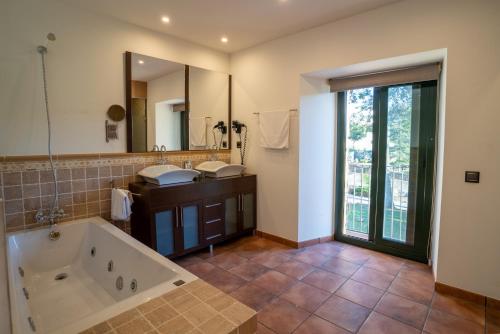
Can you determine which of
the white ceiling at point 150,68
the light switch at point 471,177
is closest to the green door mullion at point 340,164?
the light switch at point 471,177

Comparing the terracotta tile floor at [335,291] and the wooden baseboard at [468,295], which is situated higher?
the wooden baseboard at [468,295]

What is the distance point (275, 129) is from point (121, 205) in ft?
6.45

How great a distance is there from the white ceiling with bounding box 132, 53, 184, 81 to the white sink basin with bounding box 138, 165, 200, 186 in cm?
104

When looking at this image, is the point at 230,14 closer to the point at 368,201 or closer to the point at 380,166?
the point at 380,166

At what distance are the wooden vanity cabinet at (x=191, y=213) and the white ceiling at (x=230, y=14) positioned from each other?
1.77 m

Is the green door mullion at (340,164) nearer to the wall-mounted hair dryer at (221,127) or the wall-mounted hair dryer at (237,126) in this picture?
the wall-mounted hair dryer at (237,126)

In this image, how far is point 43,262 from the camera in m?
2.57

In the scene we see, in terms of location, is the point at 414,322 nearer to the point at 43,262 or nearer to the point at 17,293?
the point at 17,293

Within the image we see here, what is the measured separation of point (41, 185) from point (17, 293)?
1.31 m

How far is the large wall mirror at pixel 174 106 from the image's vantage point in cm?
307

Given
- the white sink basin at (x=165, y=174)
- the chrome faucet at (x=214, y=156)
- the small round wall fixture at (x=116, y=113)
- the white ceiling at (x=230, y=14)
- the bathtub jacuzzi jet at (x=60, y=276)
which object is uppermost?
the white ceiling at (x=230, y=14)

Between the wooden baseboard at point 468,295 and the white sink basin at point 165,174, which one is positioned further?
the white sink basin at point 165,174

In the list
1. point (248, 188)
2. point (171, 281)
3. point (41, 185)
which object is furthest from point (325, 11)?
point (41, 185)

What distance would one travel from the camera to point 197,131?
146 inches
